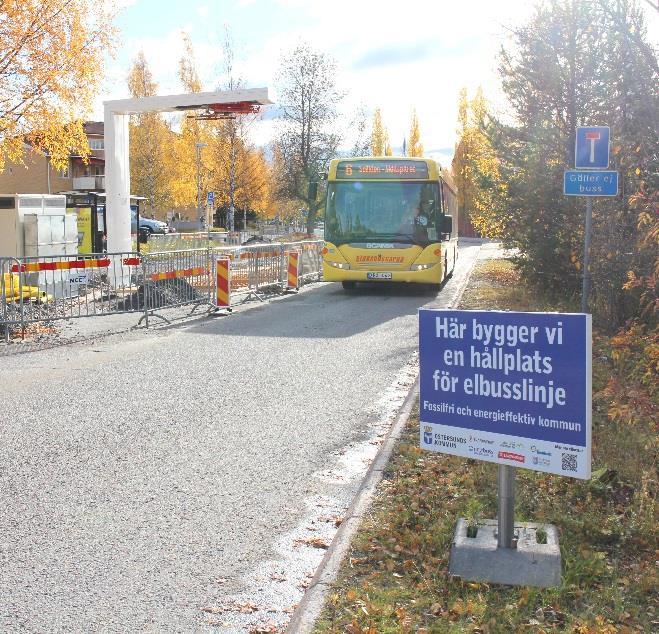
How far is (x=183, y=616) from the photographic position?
3924 mm

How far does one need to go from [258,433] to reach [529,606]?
375cm

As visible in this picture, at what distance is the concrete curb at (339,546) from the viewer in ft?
12.6

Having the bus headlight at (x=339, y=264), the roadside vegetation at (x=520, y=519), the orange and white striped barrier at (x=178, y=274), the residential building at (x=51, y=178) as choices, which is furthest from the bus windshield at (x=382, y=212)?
the residential building at (x=51, y=178)

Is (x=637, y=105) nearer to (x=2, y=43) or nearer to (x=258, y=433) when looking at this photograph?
(x=258, y=433)

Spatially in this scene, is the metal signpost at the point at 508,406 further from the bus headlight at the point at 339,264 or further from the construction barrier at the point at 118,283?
the bus headlight at the point at 339,264

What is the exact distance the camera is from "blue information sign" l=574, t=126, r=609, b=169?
10.6 m

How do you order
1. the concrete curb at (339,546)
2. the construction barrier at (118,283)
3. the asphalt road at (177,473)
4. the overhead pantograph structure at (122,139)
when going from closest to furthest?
the concrete curb at (339,546)
the asphalt road at (177,473)
the construction barrier at (118,283)
the overhead pantograph structure at (122,139)

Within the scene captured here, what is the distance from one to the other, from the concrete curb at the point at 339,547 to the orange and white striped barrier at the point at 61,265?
860cm

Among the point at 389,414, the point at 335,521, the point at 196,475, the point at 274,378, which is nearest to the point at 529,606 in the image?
the point at 335,521

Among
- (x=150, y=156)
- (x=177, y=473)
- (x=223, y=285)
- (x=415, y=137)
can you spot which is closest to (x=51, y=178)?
(x=150, y=156)

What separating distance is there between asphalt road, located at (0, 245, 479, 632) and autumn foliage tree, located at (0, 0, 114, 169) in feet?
35.7

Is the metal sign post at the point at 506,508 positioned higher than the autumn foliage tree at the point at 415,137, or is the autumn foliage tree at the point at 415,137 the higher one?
the autumn foliage tree at the point at 415,137

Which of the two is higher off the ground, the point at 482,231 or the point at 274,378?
the point at 482,231

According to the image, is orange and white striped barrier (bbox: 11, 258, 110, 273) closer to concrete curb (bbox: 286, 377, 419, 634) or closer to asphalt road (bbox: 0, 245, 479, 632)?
asphalt road (bbox: 0, 245, 479, 632)
